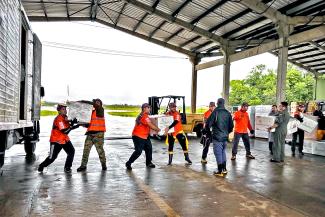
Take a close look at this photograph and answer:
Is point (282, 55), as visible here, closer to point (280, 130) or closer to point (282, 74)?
point (282, 74)

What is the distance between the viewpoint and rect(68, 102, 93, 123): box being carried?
8086 mm

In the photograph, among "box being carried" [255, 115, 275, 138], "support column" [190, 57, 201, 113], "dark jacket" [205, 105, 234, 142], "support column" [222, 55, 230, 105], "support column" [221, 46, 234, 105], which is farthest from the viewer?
"support column" [190, 57, 201, 113]

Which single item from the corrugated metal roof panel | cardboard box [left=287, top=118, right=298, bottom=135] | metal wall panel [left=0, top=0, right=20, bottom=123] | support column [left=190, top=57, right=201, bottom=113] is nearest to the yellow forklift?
the corrugated metal roof panel

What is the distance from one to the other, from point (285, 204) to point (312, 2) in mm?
Answer: 12071

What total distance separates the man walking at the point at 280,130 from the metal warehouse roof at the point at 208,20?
20.0 feet

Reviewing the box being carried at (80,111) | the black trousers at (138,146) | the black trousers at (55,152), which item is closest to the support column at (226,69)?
the black trousers at (138,146)

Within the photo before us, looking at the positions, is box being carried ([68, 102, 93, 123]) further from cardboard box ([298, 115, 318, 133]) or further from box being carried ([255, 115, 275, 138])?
box being carried ([255, 115, 275, 138])

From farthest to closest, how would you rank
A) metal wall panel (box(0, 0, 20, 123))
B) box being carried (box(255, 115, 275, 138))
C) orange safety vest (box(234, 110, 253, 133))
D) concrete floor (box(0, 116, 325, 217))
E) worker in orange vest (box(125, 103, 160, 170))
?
box being carried (box(255, 115, 275, 138)) < orange safety vest (box(234, 110, 253, 133)) < worker in orange vest (box(125, 103, 160, 170)) < concrete floor (box(0, 116, 325, 217)) < metal wall panel (box(0, 0, 20, 123))

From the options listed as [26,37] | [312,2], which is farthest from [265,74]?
[26,37]

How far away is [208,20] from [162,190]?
50.4ft

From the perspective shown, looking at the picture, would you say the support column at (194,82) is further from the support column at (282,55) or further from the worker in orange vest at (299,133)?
the worker in orange vest at (299,133)

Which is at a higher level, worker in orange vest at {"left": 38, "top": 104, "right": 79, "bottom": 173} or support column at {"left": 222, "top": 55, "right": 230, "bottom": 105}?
support column at {"left": 222, "top": 55, "right": 230, "bottom": 105}

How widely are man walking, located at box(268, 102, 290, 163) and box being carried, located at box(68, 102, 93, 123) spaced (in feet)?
17.8

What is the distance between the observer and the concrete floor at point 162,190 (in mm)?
4938
